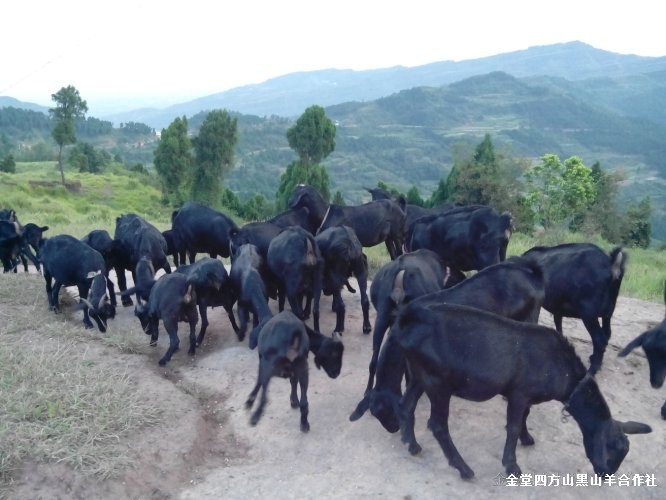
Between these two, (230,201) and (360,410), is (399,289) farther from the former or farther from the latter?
(230,201)

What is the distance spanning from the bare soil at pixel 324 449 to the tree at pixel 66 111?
127ft

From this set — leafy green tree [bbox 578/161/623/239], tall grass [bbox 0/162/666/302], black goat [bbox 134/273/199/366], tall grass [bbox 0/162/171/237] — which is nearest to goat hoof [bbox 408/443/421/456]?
black goat [bbox 134/273/199/366]

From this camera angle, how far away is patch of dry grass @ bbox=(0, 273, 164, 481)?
601 cm

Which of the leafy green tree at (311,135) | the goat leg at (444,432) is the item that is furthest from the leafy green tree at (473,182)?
the goat leg at (444,432)

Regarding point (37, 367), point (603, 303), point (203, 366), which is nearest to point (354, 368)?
point (203, 366)

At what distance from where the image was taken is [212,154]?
41125mm

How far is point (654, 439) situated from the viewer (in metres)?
6.83

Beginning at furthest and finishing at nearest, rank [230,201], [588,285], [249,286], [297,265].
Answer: [230,201] < [297,265] < [249,286] < [588,285]

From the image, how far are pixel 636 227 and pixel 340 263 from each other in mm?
29051

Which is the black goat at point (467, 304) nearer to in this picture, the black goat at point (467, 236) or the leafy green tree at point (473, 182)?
the black goat at point (467, 236)

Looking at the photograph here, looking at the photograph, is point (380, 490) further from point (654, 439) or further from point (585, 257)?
point (585, 257)

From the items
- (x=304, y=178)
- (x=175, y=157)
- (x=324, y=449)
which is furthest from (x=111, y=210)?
(x=324, y=449)

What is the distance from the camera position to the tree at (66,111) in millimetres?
42750

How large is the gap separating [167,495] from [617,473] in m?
4.27
